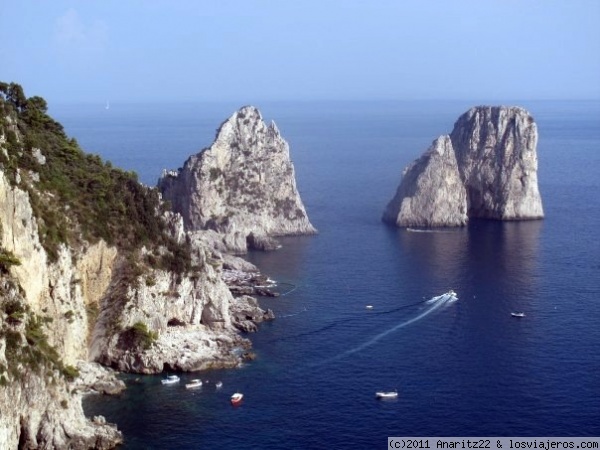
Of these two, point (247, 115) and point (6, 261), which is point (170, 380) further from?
point (247, 115)

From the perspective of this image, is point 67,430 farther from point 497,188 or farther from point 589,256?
point 497,188

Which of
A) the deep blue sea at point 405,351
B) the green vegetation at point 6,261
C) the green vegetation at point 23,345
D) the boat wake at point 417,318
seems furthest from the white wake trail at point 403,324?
the green vegetation at point 6,261

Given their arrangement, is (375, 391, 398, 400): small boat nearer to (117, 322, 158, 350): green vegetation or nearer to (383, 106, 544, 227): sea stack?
(117, 322, 158, 350): green vegetation

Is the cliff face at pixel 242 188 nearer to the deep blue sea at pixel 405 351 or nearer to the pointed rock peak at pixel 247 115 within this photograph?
the pointed rock peak at pixel 247 115

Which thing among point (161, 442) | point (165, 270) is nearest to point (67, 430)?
point (161, 442)

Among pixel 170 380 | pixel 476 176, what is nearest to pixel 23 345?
pixel 170 380
